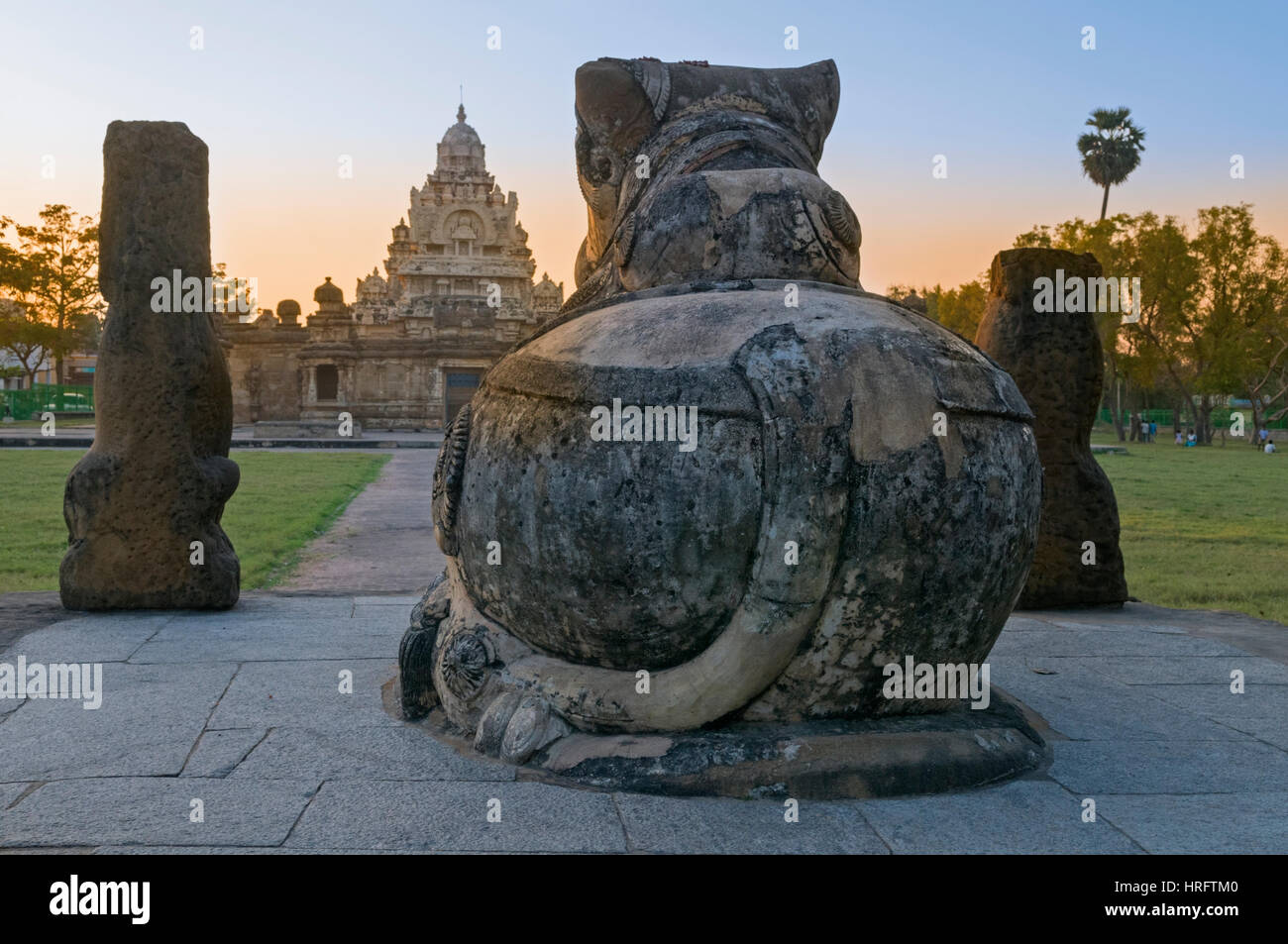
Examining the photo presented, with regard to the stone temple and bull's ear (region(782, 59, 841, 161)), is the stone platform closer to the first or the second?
bull's ear (region(782, 59, 841, 161))

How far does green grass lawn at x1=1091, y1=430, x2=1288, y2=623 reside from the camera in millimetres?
8773

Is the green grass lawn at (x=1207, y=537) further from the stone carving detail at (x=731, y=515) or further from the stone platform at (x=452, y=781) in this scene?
the stone carving detail at (x=731, y=515)

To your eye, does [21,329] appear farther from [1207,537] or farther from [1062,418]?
[1062,418]

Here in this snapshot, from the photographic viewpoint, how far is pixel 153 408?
21.9 ft

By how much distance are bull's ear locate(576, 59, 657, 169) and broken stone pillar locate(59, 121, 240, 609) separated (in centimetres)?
310

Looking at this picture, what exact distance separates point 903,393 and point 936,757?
1.07 meters

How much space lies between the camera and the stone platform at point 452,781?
2996 millimetres

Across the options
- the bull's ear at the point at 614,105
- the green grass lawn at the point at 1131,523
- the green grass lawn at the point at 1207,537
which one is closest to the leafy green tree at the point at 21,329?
the green grass lawn at the point at 1131,523

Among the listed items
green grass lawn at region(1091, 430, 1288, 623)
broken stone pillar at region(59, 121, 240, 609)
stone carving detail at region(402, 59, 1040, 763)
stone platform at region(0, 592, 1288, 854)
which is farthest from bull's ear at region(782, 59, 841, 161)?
green grass lawn at region(1091, 430, 1288, 623)

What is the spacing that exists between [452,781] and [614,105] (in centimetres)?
276

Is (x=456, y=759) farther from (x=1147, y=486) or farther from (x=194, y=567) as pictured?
(x=1147, y=486)

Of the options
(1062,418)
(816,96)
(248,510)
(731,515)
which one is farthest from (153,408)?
(248,510)

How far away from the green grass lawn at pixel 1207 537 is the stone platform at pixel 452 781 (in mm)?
3487

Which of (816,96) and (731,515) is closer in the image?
(731,515)
